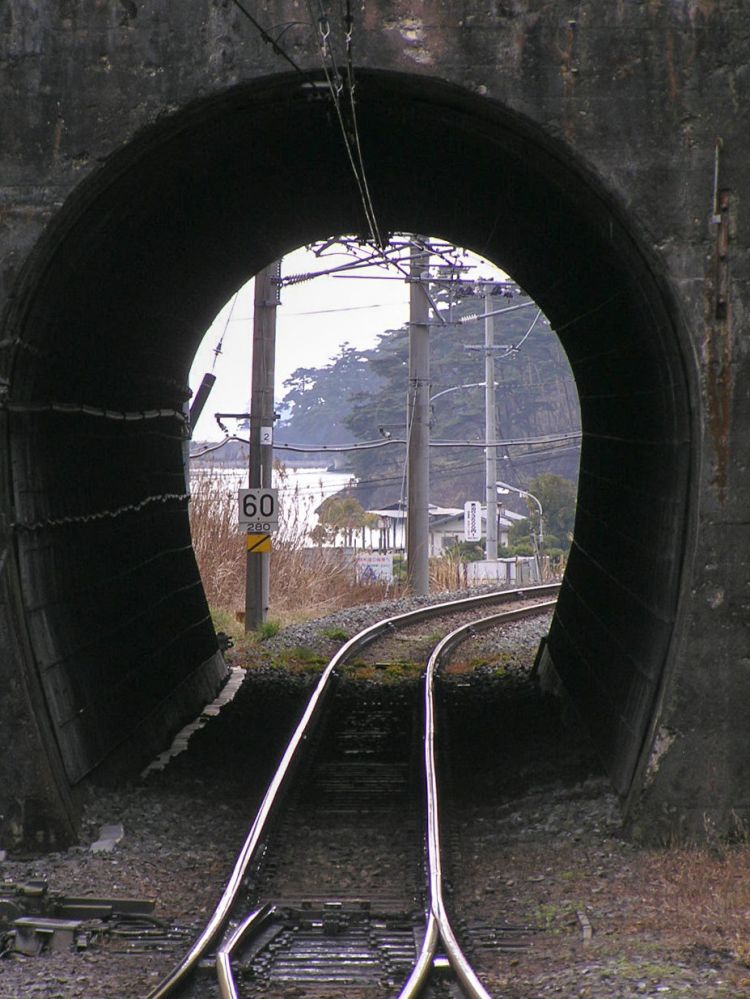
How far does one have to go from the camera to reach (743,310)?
746 cm

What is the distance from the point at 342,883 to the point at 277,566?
18.7 m

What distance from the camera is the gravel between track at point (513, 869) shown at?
5469 millimetres

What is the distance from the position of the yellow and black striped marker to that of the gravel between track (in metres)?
6.17

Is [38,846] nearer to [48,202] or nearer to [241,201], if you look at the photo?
[48,202]

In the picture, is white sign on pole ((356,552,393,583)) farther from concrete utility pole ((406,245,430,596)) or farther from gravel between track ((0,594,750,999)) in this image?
gravel between track ((0,594,750,999))

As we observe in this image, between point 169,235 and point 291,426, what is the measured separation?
102 metres

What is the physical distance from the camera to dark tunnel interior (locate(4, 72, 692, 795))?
7.83 metres

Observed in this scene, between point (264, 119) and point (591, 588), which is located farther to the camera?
point (591, 588)

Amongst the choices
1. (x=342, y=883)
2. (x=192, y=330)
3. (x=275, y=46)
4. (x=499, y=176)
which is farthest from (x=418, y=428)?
(x=342, y=883)

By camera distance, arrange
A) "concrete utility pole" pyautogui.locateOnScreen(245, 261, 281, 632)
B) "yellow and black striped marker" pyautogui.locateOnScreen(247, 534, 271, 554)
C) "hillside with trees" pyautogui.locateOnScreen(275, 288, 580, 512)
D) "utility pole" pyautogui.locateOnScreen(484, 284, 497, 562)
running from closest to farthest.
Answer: "yellow and black striped marker" pyautogui.locateOnScreen(247, 534, 271, 554) → "concrete utility pole" pyautogui.locateOnScreen(245, 261, 281, 632) → "utility pole" pyautogui.locateOnScreen(484, 284, 497, 562) → "hillside with trees" pyautogui.locateOnScreen(275, 288, 580, 512)

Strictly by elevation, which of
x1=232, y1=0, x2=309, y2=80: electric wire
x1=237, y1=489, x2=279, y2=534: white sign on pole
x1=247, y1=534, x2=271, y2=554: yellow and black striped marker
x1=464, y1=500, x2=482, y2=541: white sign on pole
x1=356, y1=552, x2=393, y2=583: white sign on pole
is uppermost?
x1=232, y1=0, x2=309, y2=80: electric wire

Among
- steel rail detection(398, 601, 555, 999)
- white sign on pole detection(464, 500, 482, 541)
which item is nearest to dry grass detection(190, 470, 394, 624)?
white sign on pole detection(464, 500, 482, 541)

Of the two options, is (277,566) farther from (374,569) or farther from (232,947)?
(232,947)

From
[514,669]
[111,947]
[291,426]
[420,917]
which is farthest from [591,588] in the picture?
[291,426]
